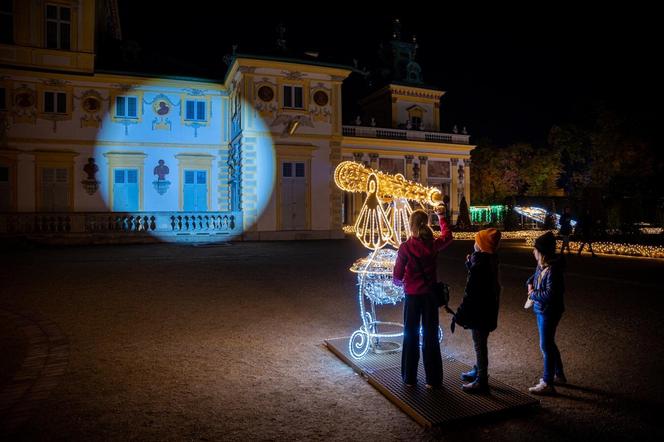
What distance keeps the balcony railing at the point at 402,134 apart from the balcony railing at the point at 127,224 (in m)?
13.8

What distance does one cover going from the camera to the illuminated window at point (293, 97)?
26.1m

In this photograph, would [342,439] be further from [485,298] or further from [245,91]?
[245,91]

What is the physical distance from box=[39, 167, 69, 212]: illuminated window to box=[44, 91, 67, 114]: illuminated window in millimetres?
3070

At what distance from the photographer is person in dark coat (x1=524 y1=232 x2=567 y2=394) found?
475 cm

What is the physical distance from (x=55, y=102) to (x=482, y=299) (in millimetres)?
27445

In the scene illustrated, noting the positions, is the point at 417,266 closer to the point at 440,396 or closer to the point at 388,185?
the point at 440,396

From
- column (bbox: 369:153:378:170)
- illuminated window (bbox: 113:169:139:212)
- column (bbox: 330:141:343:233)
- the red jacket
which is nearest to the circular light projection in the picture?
illuminated window (bbox: 113:169:139:212)

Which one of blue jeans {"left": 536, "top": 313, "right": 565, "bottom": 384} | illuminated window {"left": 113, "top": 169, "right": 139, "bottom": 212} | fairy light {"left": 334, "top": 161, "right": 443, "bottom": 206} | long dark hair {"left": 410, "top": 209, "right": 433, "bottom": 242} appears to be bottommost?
blue jeans {"left": 536, "top": 313, "right": 565, "bottom": 384}

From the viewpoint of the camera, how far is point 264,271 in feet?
43.6

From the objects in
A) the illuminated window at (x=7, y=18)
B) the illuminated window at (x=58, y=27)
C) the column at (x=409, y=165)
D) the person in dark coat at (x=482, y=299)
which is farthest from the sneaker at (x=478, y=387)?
the column at (x=409, y=165)

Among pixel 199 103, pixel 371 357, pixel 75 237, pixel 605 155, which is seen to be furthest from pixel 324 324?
pixel 605 155

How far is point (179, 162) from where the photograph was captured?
2791 centimetres

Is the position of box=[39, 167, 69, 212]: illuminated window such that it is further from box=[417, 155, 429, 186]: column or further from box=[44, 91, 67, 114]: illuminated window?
box=[417, 155, 429, 186]: column

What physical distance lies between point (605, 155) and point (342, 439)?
34602mm
